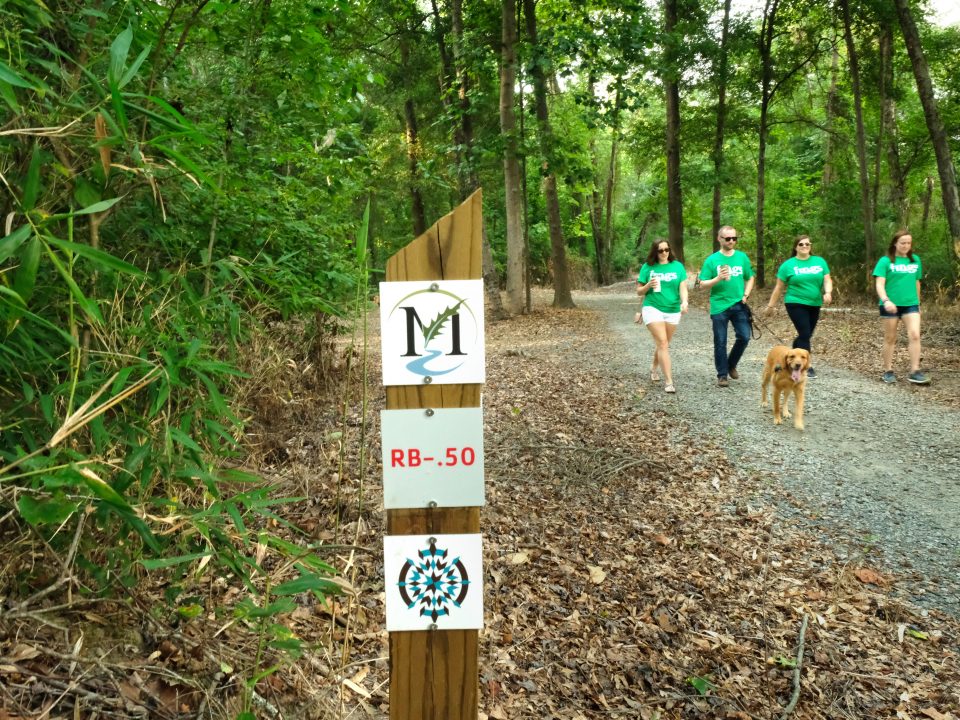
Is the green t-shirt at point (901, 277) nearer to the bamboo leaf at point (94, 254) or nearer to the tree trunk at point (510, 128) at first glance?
the tree trunk at point (510, 128)

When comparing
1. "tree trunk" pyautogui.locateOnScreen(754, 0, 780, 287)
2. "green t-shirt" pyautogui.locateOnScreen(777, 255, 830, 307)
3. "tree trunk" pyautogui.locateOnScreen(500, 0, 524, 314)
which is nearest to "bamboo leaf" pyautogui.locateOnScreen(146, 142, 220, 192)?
"green t-shirt" pyautogui.locateOnScreen(777, 255, 830, 307)

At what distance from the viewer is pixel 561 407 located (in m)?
8.41

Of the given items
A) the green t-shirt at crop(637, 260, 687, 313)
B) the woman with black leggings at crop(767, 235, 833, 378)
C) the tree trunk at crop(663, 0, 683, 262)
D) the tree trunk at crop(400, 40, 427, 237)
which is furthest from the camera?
the tree trunk at crop(663, 0, 683, 262)

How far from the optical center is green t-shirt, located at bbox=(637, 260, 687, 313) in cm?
888

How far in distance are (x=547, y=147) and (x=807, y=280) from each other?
25.3 ft

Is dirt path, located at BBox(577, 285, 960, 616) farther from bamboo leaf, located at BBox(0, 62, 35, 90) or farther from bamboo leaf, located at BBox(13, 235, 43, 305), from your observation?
bamboo leaf, located at BBox(0, 62, 35, 90)

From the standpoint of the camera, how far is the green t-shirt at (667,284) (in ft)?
29.1

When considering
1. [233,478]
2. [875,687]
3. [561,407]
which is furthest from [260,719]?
[561,407]

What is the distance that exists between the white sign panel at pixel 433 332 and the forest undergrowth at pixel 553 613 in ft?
1.26

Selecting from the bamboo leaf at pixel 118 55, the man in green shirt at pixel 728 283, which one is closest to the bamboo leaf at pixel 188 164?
the bamboo leaf at pixel 118 55

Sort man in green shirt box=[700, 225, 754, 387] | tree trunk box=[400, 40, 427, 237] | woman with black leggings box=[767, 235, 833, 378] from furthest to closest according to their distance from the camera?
tree trunk box=[400, 40, 427, 237], woman with black leggings box=[767, 235, 833, 378], man in green shirt box=[700, 225, 754, 387]

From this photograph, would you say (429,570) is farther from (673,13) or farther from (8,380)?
→ (673,13)

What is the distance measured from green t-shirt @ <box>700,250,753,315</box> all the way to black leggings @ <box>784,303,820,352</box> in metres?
0.70

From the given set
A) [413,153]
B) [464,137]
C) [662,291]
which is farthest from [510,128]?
[662,291]
